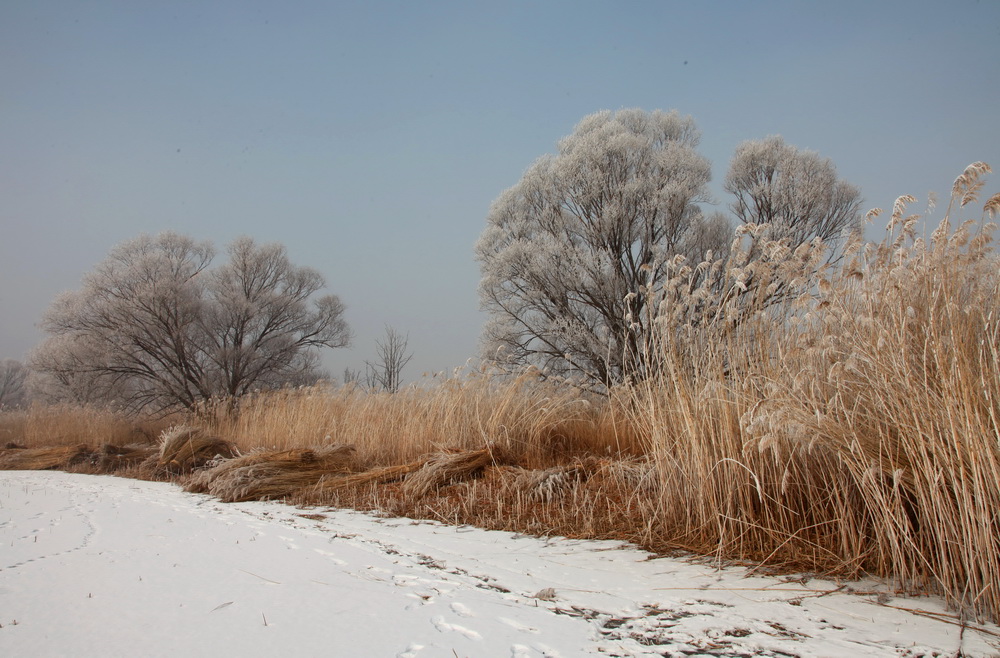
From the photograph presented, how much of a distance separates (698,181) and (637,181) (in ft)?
6.42

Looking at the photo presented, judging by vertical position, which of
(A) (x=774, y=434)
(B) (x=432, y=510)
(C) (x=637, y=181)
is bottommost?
(B) (x=432, y=510)

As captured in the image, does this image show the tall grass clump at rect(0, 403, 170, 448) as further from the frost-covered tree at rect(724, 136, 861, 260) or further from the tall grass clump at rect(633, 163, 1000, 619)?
the frost-covered tree at rect(724, 136, 861, 260)

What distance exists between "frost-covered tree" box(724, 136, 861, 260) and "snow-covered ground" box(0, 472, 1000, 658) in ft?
54.2

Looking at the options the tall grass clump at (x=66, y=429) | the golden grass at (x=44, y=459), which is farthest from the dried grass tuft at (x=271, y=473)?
→ the tall grass clump at (x=66, y=429)

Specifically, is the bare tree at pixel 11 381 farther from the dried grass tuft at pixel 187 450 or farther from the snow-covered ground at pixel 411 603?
the snow-covered ground at pixel 411 603

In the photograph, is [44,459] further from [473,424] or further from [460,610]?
[460,610]

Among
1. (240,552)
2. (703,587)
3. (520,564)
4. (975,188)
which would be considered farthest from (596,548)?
(975,188)

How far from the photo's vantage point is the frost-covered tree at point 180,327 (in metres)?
20.3

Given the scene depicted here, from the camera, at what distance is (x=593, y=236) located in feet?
56.9

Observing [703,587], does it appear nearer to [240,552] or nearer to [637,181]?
[240,552]

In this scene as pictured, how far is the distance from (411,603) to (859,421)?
88.6 inches

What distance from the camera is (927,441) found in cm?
245

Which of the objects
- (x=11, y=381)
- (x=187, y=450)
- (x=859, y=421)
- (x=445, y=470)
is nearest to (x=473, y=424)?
(x=445, y=470)

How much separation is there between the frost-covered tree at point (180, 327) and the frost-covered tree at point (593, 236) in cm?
993
